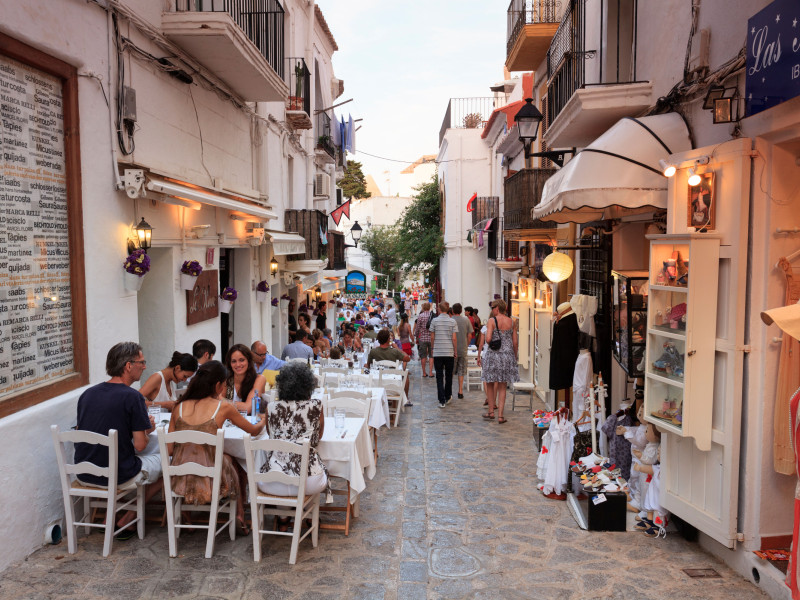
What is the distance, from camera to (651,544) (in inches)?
235

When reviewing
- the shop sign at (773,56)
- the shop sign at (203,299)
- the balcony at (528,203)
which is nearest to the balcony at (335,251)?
the balcony at (528,203)

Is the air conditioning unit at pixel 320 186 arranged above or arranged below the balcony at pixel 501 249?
above

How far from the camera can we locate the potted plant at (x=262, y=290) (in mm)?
13438

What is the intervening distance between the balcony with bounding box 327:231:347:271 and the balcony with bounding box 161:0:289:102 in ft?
25.9

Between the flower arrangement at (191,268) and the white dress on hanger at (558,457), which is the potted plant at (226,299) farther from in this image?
the white dress on hanger at (558,457)

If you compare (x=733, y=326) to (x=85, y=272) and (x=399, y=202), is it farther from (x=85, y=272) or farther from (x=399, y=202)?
(x=399, y=202)

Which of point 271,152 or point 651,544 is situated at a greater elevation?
point 271,152

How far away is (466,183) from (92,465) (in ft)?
Result: 81.5

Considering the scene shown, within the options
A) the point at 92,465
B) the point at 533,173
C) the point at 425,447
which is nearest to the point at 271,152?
the point at 533,173

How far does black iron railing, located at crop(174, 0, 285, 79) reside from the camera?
9269 millimetres

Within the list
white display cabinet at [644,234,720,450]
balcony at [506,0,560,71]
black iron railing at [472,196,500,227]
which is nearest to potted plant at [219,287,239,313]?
white display cabinet at [644,234,720,450]

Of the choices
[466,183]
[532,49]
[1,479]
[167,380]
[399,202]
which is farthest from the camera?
[399,202]

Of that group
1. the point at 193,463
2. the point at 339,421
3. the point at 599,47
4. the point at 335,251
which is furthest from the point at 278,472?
the point at 335,251

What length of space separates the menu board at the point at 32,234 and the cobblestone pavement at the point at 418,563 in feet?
5.33
